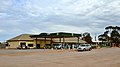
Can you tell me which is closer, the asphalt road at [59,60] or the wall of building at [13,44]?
the asphalt road at [59,60]

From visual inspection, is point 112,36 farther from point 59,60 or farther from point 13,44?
point 59,60

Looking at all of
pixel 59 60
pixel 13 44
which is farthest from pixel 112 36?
pixel 59 60

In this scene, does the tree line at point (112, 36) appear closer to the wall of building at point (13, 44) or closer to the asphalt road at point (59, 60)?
the wall of building at point (13, 44)

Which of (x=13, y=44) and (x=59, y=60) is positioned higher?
(x=13, y=44)

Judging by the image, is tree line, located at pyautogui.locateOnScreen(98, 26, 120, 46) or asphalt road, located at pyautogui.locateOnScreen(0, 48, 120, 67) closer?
asphalt road, located at pyautogui.locateOnScreen(0, 48, 120, 67)

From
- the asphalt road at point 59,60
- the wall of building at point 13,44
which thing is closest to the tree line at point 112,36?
the wall of building at point 13,44

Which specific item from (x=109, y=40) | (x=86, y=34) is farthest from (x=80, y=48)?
(x=86, y=34)

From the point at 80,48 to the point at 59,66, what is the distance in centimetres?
3510

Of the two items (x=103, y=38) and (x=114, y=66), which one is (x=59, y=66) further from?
(x=103, y=38)

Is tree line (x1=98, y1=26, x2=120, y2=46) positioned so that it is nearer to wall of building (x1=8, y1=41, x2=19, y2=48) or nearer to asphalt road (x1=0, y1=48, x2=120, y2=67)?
wall of building (x1=8, y1=41, x2=19, y2=48)

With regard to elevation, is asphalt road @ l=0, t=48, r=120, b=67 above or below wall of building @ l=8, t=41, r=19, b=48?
below

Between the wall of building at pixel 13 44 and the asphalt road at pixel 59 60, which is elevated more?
the wall of building at pixel 13 44

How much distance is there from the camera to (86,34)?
140m

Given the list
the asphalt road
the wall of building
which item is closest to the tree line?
the wall of building
